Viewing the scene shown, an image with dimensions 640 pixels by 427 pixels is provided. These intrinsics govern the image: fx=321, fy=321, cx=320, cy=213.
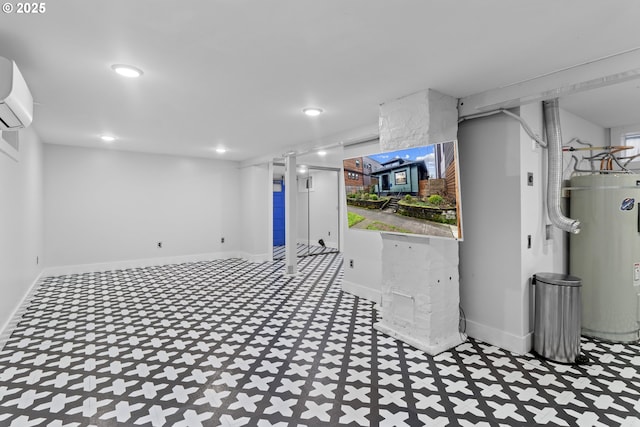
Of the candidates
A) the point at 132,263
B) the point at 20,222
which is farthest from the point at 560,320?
the point at 132,263

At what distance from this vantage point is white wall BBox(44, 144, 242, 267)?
6312 mm

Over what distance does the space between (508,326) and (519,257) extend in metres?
0.70

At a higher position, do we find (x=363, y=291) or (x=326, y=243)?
(x=326, y=243)

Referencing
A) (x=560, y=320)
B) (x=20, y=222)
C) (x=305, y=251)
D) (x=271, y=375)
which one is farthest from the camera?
(x=305, y=251)

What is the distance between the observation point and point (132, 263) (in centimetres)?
705

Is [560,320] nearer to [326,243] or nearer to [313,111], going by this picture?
[313,111]

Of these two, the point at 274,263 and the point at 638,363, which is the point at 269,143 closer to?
the point at 274,263

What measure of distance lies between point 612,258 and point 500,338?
5.01 feet

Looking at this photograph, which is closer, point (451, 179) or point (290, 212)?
point (451, 179)

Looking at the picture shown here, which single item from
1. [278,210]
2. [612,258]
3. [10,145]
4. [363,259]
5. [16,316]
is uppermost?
[10,145]

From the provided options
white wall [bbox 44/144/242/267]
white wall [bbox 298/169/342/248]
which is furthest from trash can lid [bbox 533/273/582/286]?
white wall [bbox 44/144/242/267]

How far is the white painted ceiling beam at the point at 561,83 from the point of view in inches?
94.8

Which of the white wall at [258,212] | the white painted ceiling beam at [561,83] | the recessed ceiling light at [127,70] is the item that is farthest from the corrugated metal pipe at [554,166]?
the white wall at [258,212]

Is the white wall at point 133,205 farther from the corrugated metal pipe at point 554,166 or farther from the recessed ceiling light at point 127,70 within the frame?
the corrugated metal pipe at point 554,166
